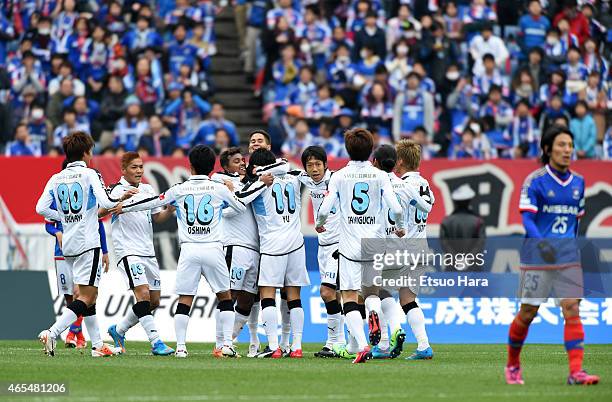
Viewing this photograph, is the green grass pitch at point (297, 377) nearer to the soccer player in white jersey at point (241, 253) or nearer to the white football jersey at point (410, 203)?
the soccer player in white jersey at point (241, 253)

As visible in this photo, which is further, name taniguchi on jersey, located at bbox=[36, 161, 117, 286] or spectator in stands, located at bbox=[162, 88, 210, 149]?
spectator in stands, located at bbox=[162, 88, 210, 149]

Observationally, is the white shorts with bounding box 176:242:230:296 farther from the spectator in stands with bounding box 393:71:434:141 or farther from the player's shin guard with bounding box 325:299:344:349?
the spectator in stands with bounding box 393:71:434:141

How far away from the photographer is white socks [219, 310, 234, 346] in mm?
15742

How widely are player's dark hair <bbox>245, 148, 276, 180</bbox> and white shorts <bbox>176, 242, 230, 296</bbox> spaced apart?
3.56ft

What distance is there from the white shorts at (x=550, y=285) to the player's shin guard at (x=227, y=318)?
14.5 feet

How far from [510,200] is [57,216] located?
36.1 feet

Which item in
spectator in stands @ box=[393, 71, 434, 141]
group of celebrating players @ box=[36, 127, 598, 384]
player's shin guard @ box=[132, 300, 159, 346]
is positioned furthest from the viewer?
spectator in stands @ box=[393, 71, 434, 141]

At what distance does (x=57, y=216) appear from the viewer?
52.5 feet

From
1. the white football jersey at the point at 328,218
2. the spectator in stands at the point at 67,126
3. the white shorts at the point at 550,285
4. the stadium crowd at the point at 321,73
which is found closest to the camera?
the white shorts at the point at 550,285

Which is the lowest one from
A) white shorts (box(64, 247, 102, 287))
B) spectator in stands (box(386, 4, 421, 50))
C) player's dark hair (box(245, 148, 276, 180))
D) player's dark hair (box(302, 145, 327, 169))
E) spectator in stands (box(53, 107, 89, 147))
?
white shorts (box(64, 247, 102, 287))

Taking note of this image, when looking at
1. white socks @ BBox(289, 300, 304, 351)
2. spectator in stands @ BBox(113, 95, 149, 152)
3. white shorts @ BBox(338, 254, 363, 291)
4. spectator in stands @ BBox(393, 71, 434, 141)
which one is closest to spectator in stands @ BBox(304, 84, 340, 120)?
spectator in stands @ BBox(393, 71, 434, 141)

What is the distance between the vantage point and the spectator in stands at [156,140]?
26.4 m

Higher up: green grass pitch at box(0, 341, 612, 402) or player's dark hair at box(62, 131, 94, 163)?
player's dark hair at box(62, 131, 94, 163)

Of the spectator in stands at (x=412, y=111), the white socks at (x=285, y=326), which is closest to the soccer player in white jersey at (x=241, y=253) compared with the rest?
the white socks at (x=285, y=326)
